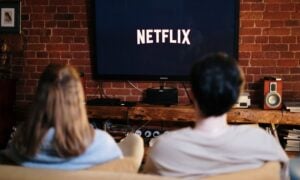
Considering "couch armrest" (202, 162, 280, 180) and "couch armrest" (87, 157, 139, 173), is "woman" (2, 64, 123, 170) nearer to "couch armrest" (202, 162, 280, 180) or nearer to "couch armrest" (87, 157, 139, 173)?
"couch armrest" (87, 157, 139, 173)

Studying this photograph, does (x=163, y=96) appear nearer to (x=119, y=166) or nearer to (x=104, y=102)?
(x=104, y=102)

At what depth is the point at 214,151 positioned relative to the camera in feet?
5.16

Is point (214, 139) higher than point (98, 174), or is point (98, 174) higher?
point (214, 139)

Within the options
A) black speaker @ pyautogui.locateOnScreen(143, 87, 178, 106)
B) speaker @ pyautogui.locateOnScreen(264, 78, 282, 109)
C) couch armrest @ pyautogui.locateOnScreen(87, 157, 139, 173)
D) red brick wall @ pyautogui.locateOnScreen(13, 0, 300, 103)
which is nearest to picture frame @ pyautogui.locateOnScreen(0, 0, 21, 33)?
red brick wall @ pyautogui.locateOnScreen(13, 0, 300, 103)

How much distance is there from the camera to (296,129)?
3.95 meters

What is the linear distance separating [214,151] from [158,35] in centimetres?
266

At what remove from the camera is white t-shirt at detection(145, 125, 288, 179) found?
1570 millimetres

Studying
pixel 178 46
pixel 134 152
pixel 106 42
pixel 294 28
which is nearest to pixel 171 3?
pixel 178 46

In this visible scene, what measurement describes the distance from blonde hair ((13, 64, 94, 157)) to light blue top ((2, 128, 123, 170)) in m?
0.02

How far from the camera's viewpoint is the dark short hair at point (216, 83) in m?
1.58

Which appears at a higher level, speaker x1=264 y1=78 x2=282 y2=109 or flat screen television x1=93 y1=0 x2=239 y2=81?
flat screen television x1=93 y1=0 x2=239 y2=81

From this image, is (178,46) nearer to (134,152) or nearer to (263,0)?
(263,0)

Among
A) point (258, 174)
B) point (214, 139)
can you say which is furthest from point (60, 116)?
point (258, 174)

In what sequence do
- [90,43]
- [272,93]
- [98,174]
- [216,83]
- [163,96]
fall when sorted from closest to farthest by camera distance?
[98,174] < [216,83] < [272,93] < [163,96] < [90,43]
